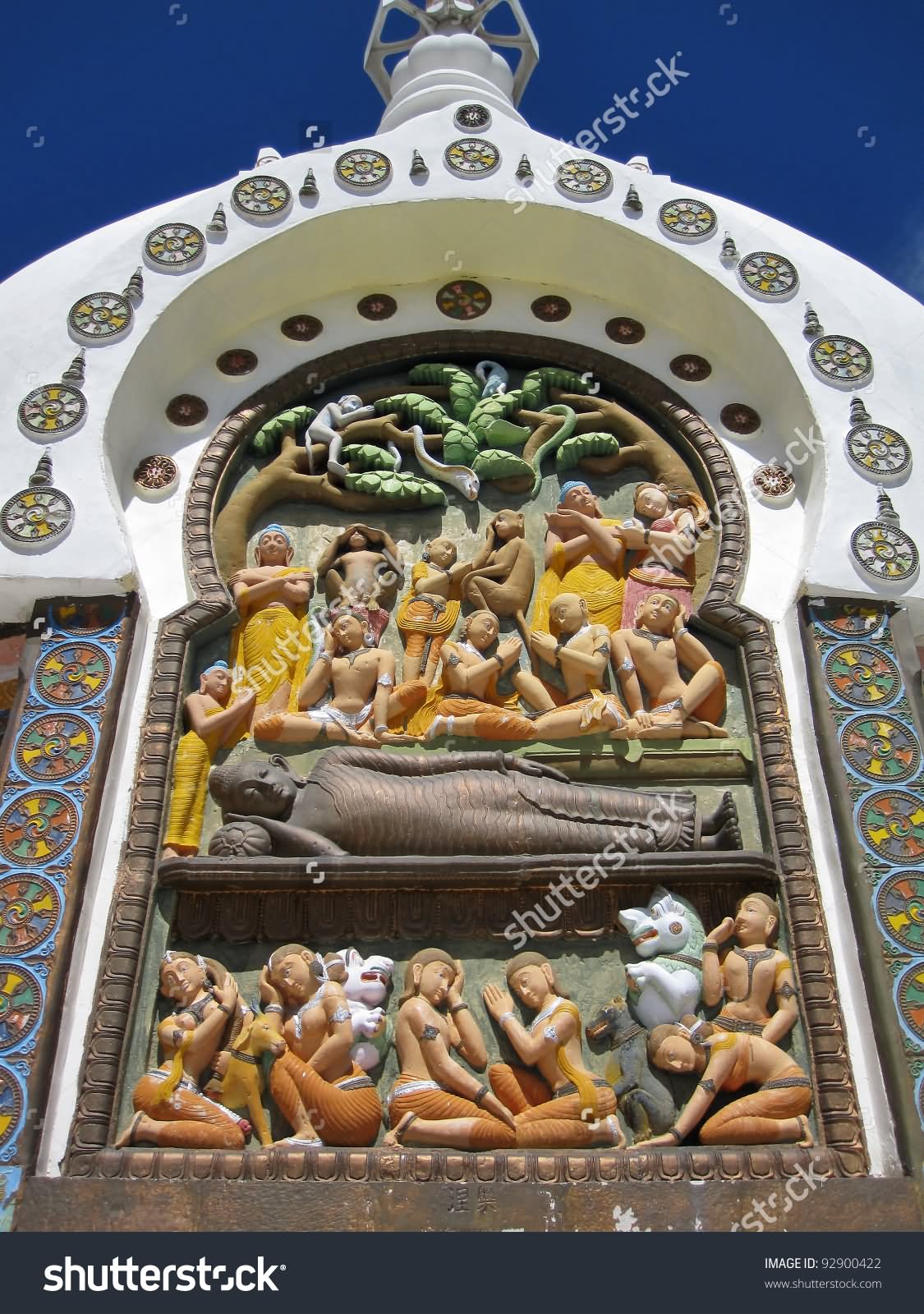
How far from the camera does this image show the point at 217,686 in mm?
7902

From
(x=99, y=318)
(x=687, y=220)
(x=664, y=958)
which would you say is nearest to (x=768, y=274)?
(x=687, y=220)

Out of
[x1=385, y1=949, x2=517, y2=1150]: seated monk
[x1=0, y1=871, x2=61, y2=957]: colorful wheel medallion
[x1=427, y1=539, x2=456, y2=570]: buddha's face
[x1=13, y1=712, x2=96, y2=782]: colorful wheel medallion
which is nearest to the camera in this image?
[x1=385, y1=949, x2=517, y2=1150]: seated monk

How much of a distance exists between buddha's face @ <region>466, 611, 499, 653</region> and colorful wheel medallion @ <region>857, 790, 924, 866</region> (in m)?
2.34

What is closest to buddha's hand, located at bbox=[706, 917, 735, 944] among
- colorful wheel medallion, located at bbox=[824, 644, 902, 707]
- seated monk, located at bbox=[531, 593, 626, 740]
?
seated monk, located at bbox=[531, 593, 626, 740]

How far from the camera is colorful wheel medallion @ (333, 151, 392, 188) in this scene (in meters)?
10.1

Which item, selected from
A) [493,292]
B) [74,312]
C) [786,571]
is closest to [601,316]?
[493,292]

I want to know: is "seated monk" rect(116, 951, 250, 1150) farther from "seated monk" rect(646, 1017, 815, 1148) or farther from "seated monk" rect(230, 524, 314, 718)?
"seated monk" rect(646, 1017, 815, 1148)

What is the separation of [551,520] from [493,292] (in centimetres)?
244

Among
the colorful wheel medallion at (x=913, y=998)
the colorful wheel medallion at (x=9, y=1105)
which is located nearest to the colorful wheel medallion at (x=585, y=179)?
the colorful wheel medallion at (x=913, y=998)

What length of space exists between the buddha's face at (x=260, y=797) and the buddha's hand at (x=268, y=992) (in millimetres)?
895

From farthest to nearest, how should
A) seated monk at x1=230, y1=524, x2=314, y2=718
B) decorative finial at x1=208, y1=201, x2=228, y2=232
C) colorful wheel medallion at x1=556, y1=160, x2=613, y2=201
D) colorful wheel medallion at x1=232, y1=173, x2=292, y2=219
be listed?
colorful wheel medallion at x1=556, y1=160, x2=613, y2=201, colorful wheel medallion at x1=232, y1=173, x2=292, y2=219, decorative finial at x1=208, y1=201, x2=228, y2=232, seated monk at x1=230, y1=524, x2=314, y2=718

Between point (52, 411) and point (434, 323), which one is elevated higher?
point (434, 323)

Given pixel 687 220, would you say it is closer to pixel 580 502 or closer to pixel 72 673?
pixel 580 502

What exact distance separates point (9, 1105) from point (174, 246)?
19.9 feet
